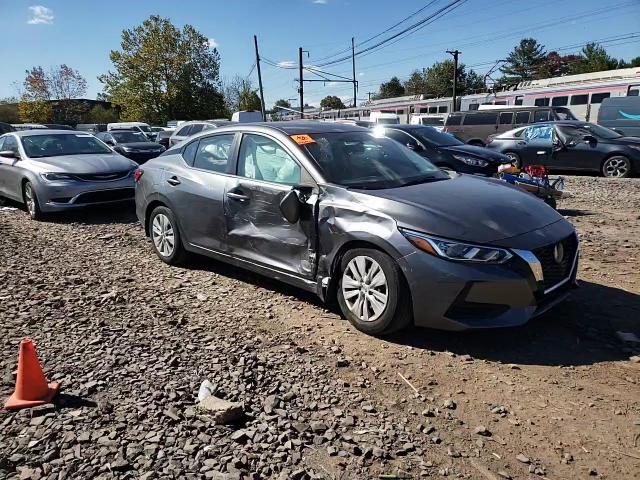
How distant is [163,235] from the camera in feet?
19.2

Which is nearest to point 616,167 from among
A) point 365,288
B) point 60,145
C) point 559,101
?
point 365,288

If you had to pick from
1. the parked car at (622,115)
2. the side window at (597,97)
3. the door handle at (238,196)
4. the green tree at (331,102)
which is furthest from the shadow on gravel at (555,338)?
the green tree at (331,102)

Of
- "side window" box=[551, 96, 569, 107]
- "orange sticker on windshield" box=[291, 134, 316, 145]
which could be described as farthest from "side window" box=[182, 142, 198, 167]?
"side window" box=[551, 96, 569, 107]

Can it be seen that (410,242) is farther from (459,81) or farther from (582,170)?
(459,81)

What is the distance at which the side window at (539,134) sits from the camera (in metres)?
13.4

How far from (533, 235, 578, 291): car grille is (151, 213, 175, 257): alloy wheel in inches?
149

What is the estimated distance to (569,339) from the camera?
3.76 m

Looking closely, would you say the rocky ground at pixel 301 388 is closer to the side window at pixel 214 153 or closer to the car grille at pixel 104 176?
the side window at pixel 214 153

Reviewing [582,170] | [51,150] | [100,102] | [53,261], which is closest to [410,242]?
[53,261]

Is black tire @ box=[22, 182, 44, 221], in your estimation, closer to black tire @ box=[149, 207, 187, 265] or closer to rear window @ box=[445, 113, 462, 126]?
black tire @ box=[149, 207, 187, 265]

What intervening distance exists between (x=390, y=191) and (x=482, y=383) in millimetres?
1597

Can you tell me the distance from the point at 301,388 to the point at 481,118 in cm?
1932

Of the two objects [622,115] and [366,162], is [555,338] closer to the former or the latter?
[366,162]

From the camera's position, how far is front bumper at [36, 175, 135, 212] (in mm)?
8344
